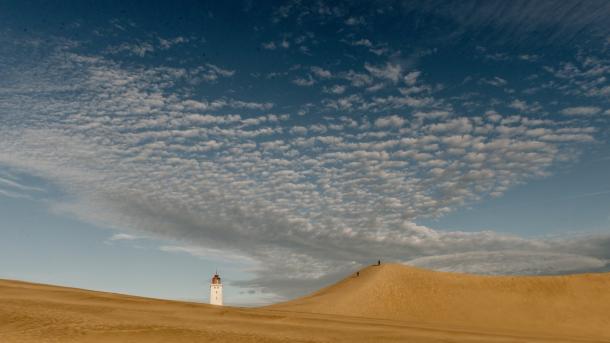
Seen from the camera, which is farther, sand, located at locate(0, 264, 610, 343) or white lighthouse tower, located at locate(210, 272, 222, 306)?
white lighthouse tower, located at locate(210, 272, 222, 306)

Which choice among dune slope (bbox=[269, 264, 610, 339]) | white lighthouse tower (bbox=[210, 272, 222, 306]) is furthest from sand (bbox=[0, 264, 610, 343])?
white lighthouse tower (bbox=[210, 272, 222, 306])

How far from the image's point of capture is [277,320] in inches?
820

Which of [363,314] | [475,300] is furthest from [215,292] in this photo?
[475,300]

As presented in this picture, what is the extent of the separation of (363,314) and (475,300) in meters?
13.8

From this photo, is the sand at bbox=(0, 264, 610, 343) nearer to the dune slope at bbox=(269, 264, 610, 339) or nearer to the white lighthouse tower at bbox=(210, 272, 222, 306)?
the dune slope at bbox=(269, 264, 610, 339)

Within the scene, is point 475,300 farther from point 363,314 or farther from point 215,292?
point 215,292

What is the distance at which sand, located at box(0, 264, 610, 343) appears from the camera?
51.0 ft

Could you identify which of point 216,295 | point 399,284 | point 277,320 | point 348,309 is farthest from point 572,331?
point 277,320

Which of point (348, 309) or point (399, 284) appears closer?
point (348, 309)

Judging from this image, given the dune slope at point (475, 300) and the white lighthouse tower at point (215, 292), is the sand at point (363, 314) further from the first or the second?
the white lighthouse tower at point (215, 292)

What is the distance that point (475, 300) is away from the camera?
53500mm

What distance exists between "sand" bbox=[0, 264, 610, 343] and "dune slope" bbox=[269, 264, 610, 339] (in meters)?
0.11

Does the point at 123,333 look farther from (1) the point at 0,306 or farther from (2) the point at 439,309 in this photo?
(2) the point at 439,309

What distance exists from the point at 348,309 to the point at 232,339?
3541 cm
